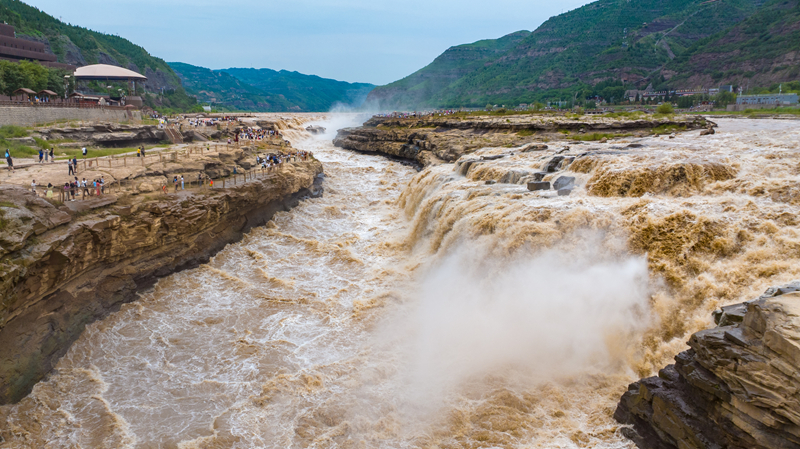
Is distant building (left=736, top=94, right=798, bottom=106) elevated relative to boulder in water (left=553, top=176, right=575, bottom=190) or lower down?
elevated

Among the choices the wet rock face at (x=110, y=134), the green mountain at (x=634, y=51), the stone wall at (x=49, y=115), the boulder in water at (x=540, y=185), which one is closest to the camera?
the boulder in water at (x=540, y=185)

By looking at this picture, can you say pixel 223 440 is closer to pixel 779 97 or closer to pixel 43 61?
pixel 779 97

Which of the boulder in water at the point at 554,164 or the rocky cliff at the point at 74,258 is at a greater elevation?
the boulder in water at the point at 554,164

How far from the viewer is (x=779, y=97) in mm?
55688

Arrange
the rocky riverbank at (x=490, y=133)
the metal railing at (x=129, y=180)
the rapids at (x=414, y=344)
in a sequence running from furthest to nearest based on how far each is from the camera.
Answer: the rocky riverbank at (x=490, y=133) → the metal railing at (x=129, y=180) → the rapids at (x=414, y=344)

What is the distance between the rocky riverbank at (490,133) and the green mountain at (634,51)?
56.0 meters

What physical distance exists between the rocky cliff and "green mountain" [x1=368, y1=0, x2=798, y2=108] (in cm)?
8890

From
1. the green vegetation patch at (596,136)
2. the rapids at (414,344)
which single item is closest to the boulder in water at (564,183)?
the rapids at (414,344)

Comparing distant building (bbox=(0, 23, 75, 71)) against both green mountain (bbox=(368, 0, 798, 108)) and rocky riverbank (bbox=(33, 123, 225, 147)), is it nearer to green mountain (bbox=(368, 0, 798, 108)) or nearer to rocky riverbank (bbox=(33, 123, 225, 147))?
rocky riverbank (bbox=(33, 123, 225, 147))

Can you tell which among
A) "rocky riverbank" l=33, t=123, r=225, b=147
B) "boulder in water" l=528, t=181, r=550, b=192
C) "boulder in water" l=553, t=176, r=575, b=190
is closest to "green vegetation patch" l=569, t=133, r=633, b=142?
"boulder in water" l=553, t=176, r=575, b=190

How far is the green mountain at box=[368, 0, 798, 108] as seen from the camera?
87.1m

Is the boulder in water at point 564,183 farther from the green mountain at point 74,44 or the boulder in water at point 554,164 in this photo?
the green mountain at point 74,44

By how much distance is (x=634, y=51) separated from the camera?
12138 cm

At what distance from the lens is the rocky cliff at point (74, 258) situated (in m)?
12.0
